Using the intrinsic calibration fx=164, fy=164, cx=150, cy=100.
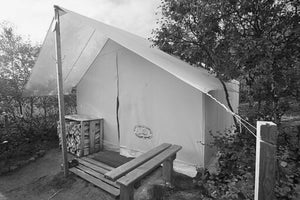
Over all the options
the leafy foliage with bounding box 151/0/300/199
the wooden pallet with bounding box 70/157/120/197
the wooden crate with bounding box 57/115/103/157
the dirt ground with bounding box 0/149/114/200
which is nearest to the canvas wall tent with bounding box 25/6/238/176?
the wooden crate with bounding box 57/115/103/157

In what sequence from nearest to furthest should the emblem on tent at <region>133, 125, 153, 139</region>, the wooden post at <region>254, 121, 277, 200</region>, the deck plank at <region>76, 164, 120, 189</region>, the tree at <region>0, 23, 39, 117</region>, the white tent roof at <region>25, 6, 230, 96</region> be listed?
the wooden post at <region>254, 121, 277, 200</region> < the deck plank at <region>76, 164, 120, 189</region> < the white tent roof at <region>25, 6, 230, 96</region> < the emblem on tent at <region>133, 125, 153, 139</region> < the tree at <region>0, 23, 39, 117</region>

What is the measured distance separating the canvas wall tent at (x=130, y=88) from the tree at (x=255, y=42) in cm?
65

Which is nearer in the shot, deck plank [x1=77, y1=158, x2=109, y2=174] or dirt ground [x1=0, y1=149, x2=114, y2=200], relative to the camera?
dirt ground [x1=0, y1=149, x2=114, y2=200]

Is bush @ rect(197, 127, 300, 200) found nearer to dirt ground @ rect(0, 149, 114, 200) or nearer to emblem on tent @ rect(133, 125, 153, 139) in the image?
emblem on tent @ rect(133, 125, 153, 139)

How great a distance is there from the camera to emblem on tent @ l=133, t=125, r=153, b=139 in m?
4.04

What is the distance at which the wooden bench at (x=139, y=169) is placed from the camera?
2113 millimetres

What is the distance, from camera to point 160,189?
9.38 feet

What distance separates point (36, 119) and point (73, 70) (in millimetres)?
2284

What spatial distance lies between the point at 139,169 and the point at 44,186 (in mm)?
2197

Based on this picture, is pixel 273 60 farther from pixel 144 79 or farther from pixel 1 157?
pixel 1 157

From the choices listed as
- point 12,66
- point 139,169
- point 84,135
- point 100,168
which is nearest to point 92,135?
point 84,135

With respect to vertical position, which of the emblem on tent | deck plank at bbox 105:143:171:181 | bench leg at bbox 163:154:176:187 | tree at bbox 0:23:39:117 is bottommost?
bench leg at bbox 163:154:176:187

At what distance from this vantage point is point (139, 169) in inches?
95.2

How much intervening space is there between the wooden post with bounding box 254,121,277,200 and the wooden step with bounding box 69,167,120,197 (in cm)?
223
